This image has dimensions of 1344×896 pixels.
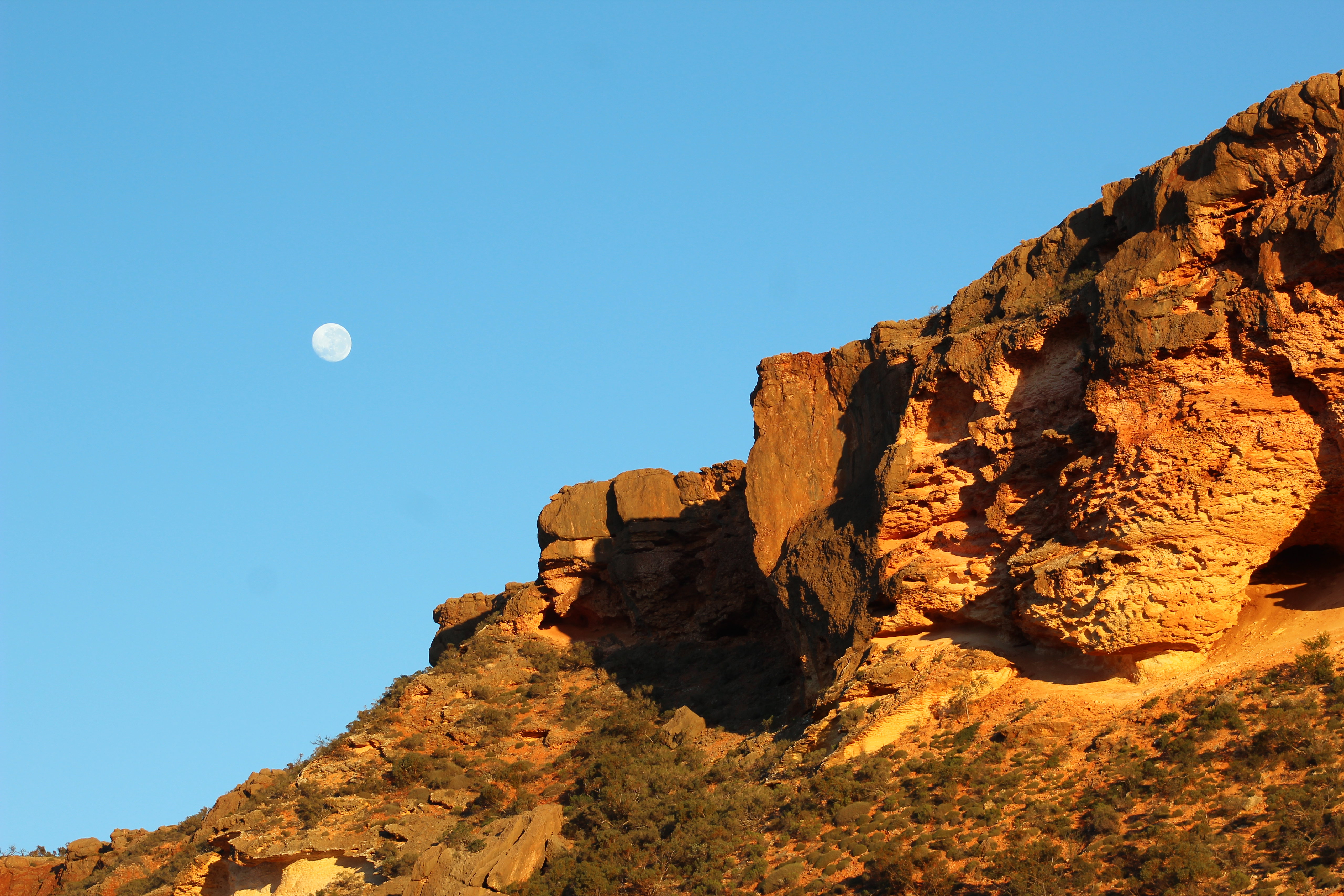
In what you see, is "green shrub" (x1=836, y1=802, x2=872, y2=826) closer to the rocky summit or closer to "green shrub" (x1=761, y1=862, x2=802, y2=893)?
the rocky summit

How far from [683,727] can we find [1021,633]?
370 inches

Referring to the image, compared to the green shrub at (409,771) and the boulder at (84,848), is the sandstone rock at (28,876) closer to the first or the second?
the boulder at (84,848)

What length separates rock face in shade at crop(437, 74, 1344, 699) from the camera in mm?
23656

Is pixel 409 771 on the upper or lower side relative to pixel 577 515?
lower

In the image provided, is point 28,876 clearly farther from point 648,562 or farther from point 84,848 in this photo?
point 648,562

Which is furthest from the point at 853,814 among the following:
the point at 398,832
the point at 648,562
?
the point at 648,562

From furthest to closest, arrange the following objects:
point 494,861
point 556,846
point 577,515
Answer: point 577,515, point 556,846, point 494,861

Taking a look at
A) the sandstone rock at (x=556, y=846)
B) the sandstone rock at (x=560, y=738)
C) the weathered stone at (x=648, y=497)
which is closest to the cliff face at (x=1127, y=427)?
the sandstone rock at (x=556, y=846)

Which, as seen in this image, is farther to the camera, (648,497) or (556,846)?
(648,497)

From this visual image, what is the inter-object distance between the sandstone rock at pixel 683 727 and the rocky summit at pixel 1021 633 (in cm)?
13

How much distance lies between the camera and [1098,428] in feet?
82.7

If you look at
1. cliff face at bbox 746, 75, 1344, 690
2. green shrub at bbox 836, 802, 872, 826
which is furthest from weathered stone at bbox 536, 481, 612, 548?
Answer: green shrub at bbox 836, 802, 872, 826

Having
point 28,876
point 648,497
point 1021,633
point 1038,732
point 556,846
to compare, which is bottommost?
point 1038,732

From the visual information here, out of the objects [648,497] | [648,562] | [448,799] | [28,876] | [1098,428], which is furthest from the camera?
[28,876]
